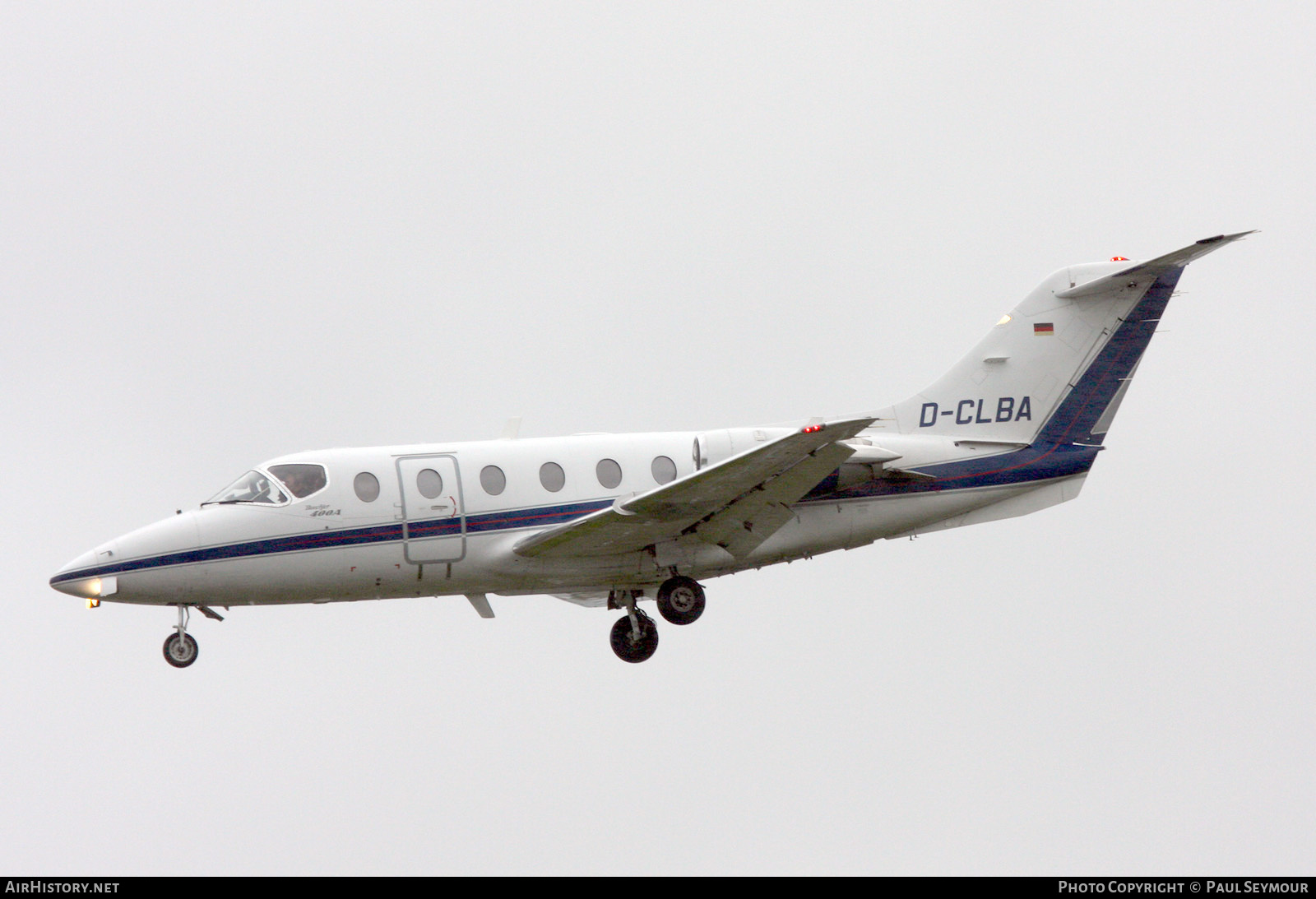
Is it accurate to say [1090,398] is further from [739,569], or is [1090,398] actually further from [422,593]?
[422,593]

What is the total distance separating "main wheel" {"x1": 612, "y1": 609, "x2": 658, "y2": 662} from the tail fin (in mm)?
5030

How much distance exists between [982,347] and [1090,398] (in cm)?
194

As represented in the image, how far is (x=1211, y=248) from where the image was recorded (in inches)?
893

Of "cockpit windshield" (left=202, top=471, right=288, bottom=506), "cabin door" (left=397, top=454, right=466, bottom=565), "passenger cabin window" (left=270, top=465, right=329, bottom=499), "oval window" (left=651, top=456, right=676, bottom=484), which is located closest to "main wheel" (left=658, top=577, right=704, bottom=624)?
"oval window" (left=651, top=456, right=676, bottom=484)

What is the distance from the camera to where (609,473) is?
22.3 m

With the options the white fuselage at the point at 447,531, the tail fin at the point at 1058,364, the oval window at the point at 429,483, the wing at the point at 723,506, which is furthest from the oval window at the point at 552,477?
the tail fin at the point at 1058,364

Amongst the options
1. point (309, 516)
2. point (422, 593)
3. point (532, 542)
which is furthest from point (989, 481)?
point (309, 516)

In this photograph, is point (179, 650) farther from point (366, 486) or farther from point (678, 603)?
point (678, 603)

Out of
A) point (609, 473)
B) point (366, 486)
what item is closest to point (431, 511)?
point (366, 486)

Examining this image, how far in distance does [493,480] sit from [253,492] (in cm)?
345

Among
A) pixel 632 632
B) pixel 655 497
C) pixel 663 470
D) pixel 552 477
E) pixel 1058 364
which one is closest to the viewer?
pixel 655 497

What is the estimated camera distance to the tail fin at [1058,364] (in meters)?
23.8

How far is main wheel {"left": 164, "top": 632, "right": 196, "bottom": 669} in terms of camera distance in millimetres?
21219

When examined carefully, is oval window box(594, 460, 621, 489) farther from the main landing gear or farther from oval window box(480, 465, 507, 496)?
the main landing gear
